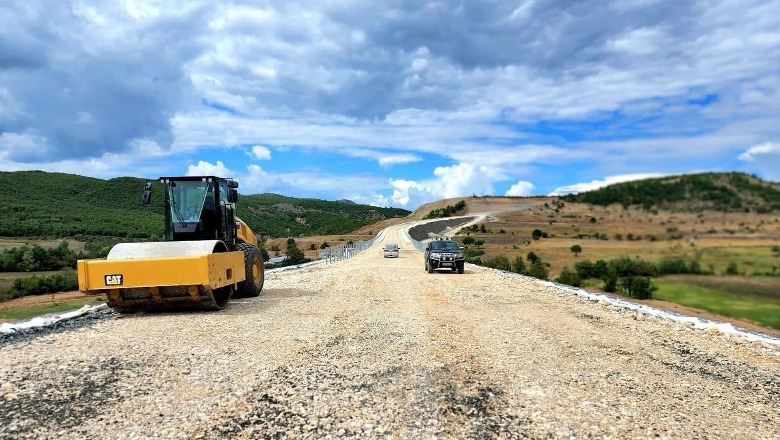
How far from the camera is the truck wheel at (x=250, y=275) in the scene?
14895 millimetres

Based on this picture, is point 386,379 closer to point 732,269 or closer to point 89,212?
point 732,269

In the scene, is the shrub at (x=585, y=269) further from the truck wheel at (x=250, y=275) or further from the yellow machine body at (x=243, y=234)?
the truck wheel at (x=250, y=275)

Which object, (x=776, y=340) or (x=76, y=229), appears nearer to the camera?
(x=776, y=340)

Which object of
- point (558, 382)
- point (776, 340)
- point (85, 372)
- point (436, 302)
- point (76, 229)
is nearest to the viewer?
point (558, 382)

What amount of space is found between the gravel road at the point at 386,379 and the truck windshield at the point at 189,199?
3143 mm

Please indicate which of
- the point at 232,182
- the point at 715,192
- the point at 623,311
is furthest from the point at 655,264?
the point at 232,182

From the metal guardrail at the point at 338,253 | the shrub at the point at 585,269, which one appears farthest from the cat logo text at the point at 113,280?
the metal guardrail at the point at 338,253

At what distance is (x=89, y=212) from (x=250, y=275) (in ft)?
287

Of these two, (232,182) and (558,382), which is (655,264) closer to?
(558,382)

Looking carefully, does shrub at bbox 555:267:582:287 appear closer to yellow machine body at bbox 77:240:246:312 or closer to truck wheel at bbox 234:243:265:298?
truck wheel at bbox 234:243:265:298

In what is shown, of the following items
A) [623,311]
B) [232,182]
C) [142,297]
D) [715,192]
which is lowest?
[623,311]

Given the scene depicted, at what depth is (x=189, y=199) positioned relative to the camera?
44.6ft

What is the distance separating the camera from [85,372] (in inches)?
270

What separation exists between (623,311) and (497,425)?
9.24m
